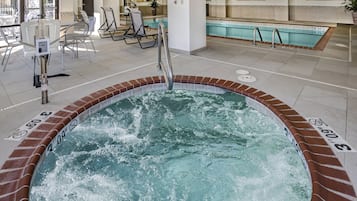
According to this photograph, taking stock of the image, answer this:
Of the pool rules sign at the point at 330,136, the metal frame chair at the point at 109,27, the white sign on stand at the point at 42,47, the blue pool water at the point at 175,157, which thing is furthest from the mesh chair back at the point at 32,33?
the pool rules sign at the point at 330,136

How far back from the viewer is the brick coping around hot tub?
75.7 inches

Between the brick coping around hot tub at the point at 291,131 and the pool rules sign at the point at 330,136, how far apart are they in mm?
55

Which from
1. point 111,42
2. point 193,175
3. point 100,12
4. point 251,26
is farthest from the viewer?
point 251,26

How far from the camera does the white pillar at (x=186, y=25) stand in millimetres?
5750

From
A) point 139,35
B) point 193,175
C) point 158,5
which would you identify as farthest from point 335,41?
point 158,5

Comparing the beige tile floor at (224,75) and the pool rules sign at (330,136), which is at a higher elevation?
the beige tile floor at (224,75)

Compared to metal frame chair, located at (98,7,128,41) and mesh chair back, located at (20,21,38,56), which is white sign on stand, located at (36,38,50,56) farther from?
metal frame chair, located at (98,7,128,41)

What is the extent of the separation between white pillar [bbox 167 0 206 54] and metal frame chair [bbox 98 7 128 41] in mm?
2309

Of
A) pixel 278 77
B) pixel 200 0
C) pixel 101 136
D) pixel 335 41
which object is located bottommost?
pixel 101 136

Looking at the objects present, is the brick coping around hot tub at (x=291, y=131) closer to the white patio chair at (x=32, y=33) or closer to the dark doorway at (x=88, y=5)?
the white patio chair at (x=32, y=33)

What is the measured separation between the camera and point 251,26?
12.3 meters

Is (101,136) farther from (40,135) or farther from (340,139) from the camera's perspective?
Answer: (340,139)

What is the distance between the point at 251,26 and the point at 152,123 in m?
10.1

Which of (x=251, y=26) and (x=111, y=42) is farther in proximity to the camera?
(x=251, y=26)
